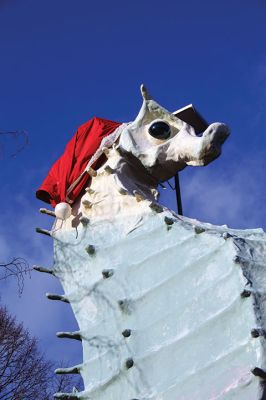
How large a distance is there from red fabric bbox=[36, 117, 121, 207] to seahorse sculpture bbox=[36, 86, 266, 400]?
16 cm

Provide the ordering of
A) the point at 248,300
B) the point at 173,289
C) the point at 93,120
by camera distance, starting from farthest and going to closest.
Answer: the point at 93,120
the point at 173,289
the point at 248,300

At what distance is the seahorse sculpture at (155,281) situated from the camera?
442cm

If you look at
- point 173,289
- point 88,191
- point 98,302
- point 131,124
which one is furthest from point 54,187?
point 173,289

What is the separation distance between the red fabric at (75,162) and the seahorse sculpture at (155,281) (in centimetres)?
16

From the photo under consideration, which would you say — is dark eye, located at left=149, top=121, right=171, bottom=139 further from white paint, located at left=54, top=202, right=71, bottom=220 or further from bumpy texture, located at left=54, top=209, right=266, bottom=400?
white paint, located at left=54, top=202, right=71, bottom=220

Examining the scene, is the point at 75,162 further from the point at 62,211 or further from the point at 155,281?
the point at 155,281

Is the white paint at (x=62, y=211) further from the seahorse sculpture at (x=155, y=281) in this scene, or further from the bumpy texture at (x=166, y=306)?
the bumpy texture at (x=166, y=306)

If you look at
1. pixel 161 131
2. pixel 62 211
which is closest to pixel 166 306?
pixel 62 211

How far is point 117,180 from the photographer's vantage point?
6004 mm

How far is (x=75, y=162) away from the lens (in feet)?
21.5

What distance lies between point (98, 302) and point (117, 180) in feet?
4.01

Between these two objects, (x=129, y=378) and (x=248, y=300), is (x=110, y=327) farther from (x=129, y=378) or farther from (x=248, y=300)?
(x=248, y=300)

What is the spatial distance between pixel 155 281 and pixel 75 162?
6.20ft

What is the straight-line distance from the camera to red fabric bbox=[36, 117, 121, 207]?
6328 mm
